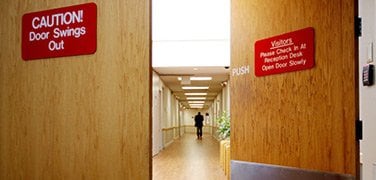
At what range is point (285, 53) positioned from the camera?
110 inches

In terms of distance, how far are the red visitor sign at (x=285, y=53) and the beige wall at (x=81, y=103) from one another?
114cm

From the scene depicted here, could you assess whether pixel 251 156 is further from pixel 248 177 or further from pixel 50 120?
pixel 50 120

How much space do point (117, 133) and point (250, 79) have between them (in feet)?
4.79

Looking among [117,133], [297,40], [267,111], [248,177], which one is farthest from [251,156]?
[117,133]

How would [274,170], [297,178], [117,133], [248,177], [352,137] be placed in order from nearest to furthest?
[117,133] → [352,137] → [297,178] → [274,170] → [248,177]

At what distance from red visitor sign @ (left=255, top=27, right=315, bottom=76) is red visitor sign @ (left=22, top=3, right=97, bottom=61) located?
133 centimetres

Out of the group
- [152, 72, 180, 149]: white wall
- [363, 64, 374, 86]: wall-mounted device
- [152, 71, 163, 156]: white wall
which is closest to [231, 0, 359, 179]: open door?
[363, 64, 374, 86]: wall-mounted device

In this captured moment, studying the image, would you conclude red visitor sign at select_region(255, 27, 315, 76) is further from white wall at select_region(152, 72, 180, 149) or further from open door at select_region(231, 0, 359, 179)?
white wall at select_region(152, 72, 180, 149)

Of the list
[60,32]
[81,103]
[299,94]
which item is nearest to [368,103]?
[299,94]

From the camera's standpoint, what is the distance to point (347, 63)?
7.60ft

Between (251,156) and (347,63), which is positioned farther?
(251,156)

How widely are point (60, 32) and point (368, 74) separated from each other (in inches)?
78.6

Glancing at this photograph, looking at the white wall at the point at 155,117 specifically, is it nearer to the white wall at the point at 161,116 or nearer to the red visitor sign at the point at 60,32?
the white wall at the point at 161,116

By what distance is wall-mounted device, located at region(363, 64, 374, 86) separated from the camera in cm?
278
